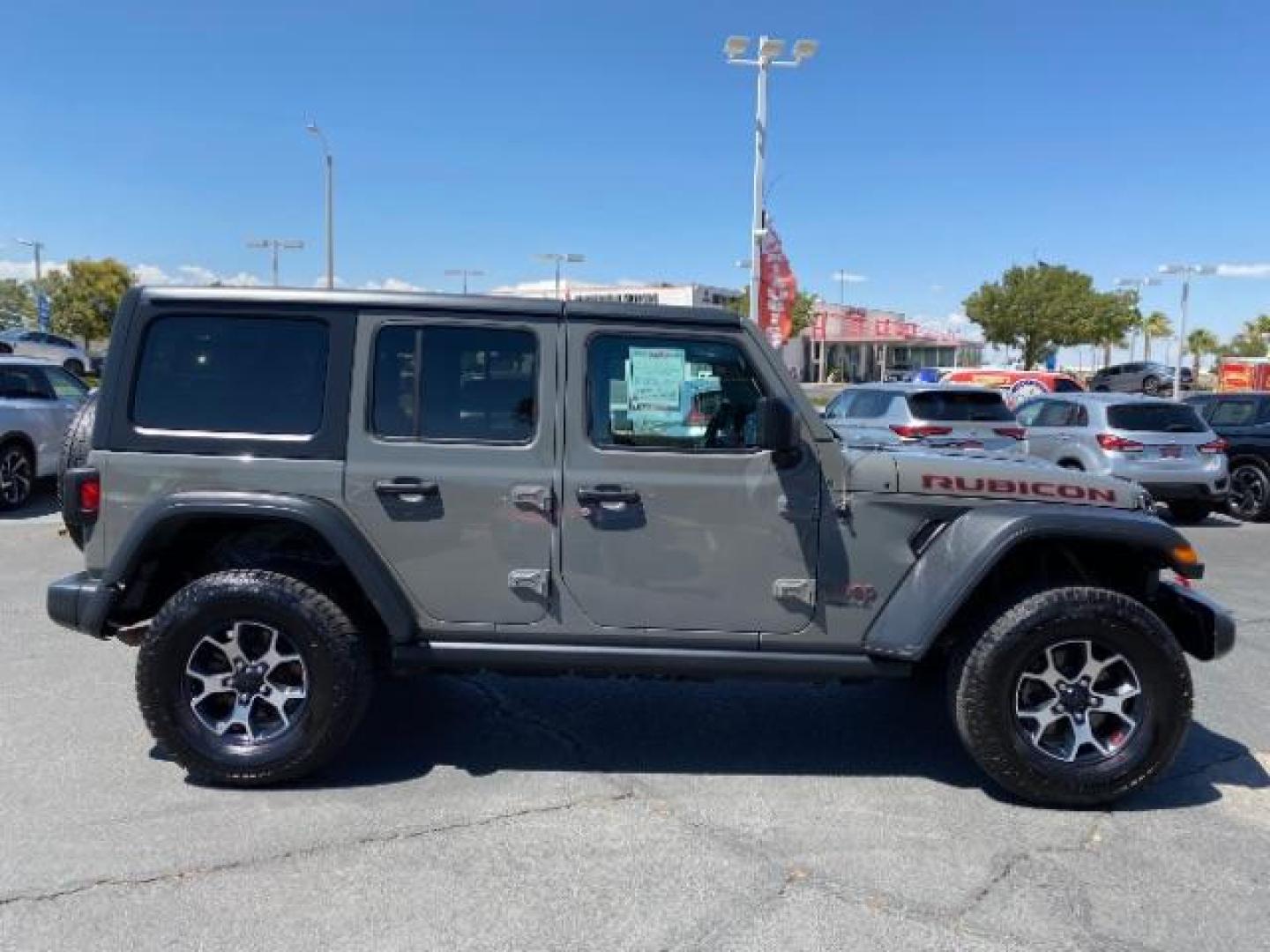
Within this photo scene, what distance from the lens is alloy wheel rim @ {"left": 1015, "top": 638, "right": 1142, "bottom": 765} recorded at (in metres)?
3.89

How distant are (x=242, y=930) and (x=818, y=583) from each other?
7.52 ft

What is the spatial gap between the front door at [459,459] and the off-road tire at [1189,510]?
11481mm

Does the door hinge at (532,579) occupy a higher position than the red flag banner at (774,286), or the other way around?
the red flag banner at (774,286)

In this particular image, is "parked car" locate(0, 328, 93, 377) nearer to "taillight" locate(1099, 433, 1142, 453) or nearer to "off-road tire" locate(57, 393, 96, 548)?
"taillight" locate(1099, 433, 1142, 453)

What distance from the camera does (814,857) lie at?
350 centimetres

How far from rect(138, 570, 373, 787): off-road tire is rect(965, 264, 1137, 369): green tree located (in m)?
56.0

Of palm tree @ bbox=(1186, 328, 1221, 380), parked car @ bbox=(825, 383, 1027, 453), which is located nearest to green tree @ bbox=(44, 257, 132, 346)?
parked car @ bbox=(825, 383, 1027, 453)

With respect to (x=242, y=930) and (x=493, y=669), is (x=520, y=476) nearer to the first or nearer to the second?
(x=493, y=669)

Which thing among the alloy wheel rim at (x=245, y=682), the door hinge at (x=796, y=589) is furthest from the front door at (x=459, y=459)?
the door hinge at (x=796, y=589)

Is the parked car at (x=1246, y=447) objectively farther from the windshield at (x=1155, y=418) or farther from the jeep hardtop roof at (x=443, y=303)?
the jeep hardtop roof at (x=443, y=303)

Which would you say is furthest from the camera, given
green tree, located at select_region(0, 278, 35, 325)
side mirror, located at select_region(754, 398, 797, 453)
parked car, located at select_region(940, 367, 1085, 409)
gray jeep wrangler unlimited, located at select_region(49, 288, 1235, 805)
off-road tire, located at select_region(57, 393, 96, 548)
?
green tree, located at select_region(0, 278, 35, 325)

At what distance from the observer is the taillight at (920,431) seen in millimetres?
11844

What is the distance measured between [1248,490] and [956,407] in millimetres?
4194

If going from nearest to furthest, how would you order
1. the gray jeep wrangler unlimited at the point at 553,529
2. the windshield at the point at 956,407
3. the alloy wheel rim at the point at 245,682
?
the gray jeep wrangler unlimited at the point at 553,529 < the alloy wheel rim at the point at 245,682 < the windshield at the point at 956,407
